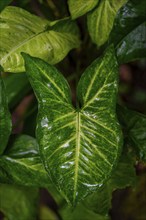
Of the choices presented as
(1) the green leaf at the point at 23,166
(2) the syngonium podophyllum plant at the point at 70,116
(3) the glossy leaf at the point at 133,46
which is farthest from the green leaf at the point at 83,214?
(3) the glossy leaf at the point at 133,46

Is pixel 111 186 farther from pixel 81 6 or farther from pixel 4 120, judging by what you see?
pixel 81 6

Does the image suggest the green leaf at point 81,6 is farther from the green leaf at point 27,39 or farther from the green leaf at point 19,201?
the green leaf at point 19,201

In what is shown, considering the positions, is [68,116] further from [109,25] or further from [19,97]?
[19,97]

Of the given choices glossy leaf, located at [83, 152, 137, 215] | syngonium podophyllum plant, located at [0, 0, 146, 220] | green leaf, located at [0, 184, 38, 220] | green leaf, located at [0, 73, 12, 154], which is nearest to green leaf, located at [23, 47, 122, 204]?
syngonium podophyllum plant, located at [0, 0, 146, 220]

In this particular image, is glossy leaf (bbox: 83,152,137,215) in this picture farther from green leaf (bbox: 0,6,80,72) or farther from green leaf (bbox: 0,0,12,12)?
green leaf (bbox: 0,0,12,12)

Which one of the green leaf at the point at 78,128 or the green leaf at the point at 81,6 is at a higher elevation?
the green leaf at the point at 81,6

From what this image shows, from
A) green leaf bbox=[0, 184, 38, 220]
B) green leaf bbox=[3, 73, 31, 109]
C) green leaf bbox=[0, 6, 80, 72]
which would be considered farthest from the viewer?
green leaf bbox=[3, 73, 31, 109]
